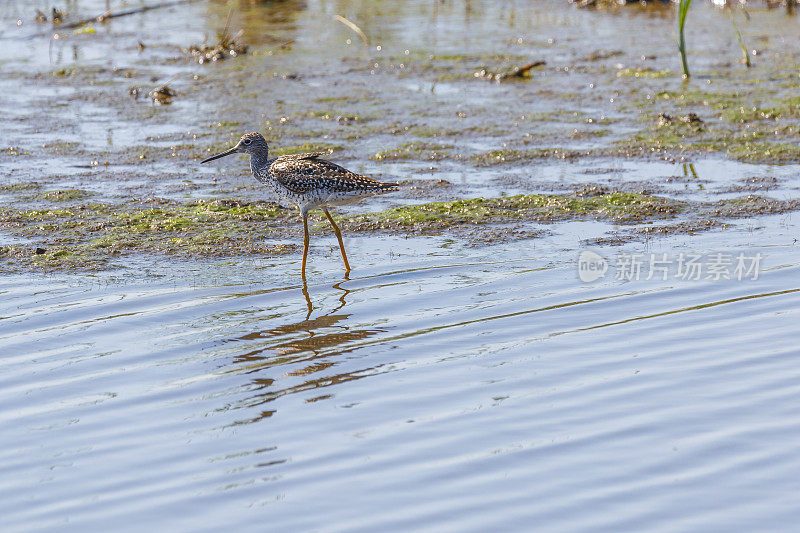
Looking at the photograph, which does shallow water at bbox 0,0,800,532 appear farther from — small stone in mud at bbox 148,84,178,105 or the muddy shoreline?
small stone in mud at bbox 148,84,178,105

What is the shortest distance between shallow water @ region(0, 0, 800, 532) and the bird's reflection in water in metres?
0.02

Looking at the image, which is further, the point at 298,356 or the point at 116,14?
the point at 116,14

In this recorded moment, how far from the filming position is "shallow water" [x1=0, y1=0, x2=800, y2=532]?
4773 mm

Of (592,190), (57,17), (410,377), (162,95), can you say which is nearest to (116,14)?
(57,17)

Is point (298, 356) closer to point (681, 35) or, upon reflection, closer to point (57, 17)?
point (681, 35)

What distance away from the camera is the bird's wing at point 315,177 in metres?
8.29

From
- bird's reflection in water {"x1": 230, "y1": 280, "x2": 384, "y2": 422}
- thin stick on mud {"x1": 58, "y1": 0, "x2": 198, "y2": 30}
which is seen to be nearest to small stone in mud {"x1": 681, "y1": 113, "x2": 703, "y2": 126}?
bird's reflection in water {"x1": 230, "y1": 280, "x2": 384, "y2": 422}

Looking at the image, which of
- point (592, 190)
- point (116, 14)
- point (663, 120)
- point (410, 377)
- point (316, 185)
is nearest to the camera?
point (410, 377)

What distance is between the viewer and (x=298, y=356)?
660 cm

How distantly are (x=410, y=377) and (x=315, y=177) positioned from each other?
Answer: 2604mm

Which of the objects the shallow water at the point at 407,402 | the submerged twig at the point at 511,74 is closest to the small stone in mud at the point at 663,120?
the submerged twig at the point at 511,74

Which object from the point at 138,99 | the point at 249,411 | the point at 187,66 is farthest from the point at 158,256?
the point at 187,66

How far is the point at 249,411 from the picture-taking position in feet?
18.9

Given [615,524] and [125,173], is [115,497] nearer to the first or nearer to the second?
[615,524]
